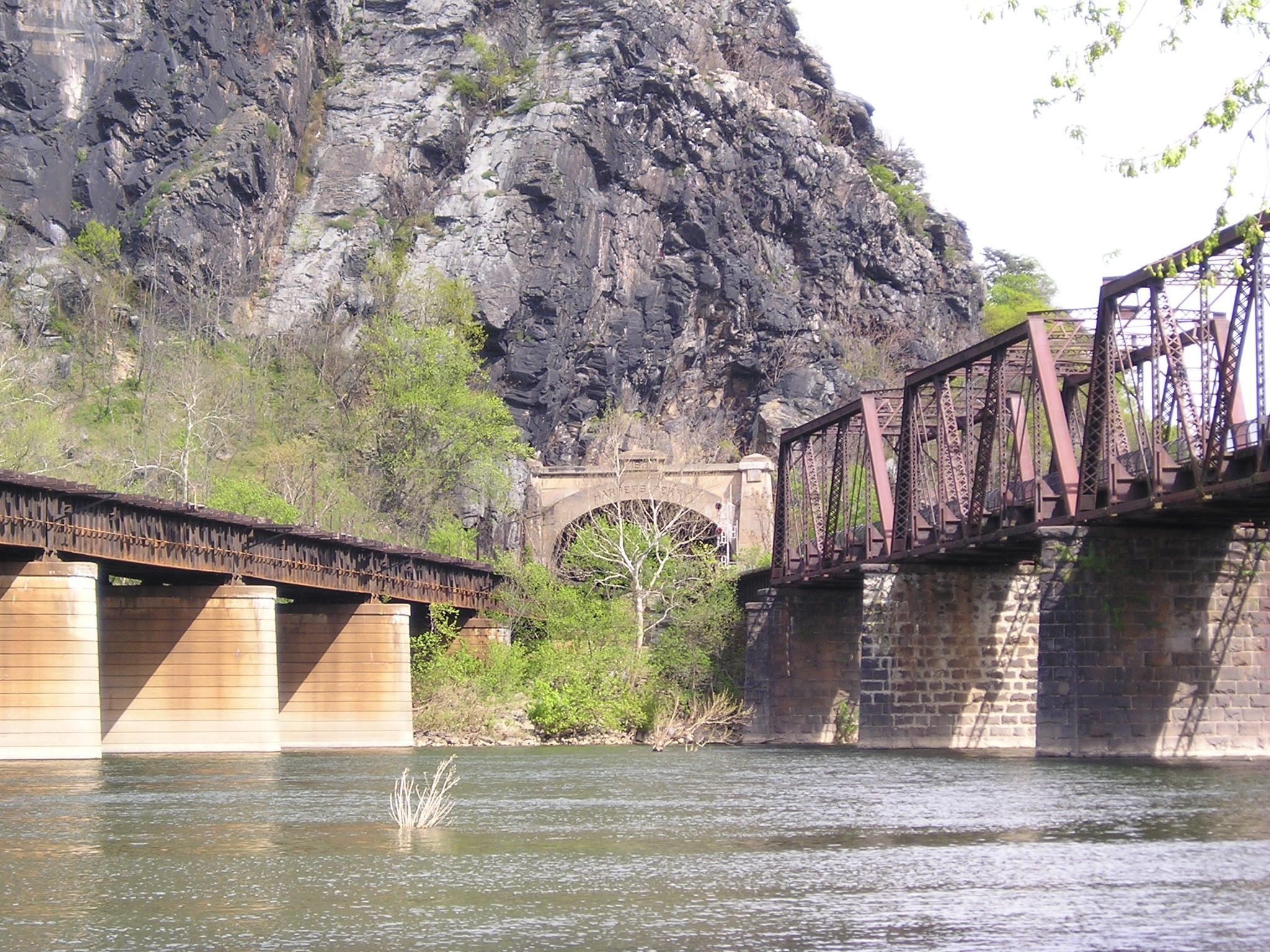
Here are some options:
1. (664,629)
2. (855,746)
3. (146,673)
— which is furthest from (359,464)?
(855,746)

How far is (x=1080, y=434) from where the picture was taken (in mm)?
59281

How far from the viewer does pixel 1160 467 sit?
3716cm

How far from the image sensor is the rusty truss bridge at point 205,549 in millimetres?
52844

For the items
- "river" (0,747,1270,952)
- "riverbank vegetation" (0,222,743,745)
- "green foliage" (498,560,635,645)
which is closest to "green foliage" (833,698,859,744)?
"riverbank vegetation" (0,222,743,745)

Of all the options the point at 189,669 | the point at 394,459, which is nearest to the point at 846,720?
the point at 189,669

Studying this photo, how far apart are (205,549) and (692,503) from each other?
138 feet

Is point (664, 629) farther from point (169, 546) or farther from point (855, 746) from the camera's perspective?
point (169, 546)

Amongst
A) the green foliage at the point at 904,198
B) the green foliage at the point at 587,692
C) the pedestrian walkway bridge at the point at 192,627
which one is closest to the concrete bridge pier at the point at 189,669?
the pedestrian walkway bridge at the point at 192,627

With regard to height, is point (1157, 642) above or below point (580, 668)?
above

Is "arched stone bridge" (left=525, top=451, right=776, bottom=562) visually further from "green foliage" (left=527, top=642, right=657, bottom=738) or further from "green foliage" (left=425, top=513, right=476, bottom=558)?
"green foliage" (left=527, top=642, right=657, bottom=738)

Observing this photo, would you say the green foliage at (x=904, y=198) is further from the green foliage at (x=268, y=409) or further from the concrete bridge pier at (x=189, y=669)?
the concrete bridge pier at (x=189, y=669)

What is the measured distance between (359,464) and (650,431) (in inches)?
921

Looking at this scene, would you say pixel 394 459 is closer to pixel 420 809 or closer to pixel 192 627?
pixel 192 627

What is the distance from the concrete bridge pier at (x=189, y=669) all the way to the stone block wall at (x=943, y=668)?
21.3 meters
